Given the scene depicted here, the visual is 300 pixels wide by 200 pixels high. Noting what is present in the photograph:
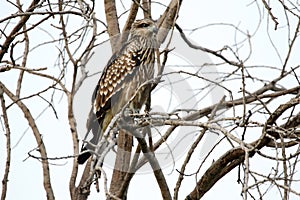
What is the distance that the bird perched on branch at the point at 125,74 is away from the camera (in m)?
5.34

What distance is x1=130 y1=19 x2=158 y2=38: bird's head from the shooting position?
18.2 feet

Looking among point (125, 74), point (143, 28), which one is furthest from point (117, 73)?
point (143, 28)

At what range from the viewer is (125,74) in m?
5.51

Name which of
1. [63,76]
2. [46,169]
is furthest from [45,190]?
[63,76]

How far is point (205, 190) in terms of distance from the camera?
4.04 meters

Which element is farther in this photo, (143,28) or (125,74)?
(143,28)

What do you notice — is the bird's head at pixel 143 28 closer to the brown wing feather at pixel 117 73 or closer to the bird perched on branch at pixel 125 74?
the bird perched on branch at pixel 125 74

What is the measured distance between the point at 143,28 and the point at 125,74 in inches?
19.5

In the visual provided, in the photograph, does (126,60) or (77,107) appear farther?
(126,60)

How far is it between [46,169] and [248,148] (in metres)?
2.01

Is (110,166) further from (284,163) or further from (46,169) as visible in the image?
(284,163)

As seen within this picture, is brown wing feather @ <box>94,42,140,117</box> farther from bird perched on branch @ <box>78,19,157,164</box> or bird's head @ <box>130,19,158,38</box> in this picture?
bird's head @ <box>130,19,158,38</box>

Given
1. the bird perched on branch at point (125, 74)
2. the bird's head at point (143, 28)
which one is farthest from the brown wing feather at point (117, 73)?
the bird's head at point (143, 28)

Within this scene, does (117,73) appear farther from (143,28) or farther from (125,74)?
(143,28)
